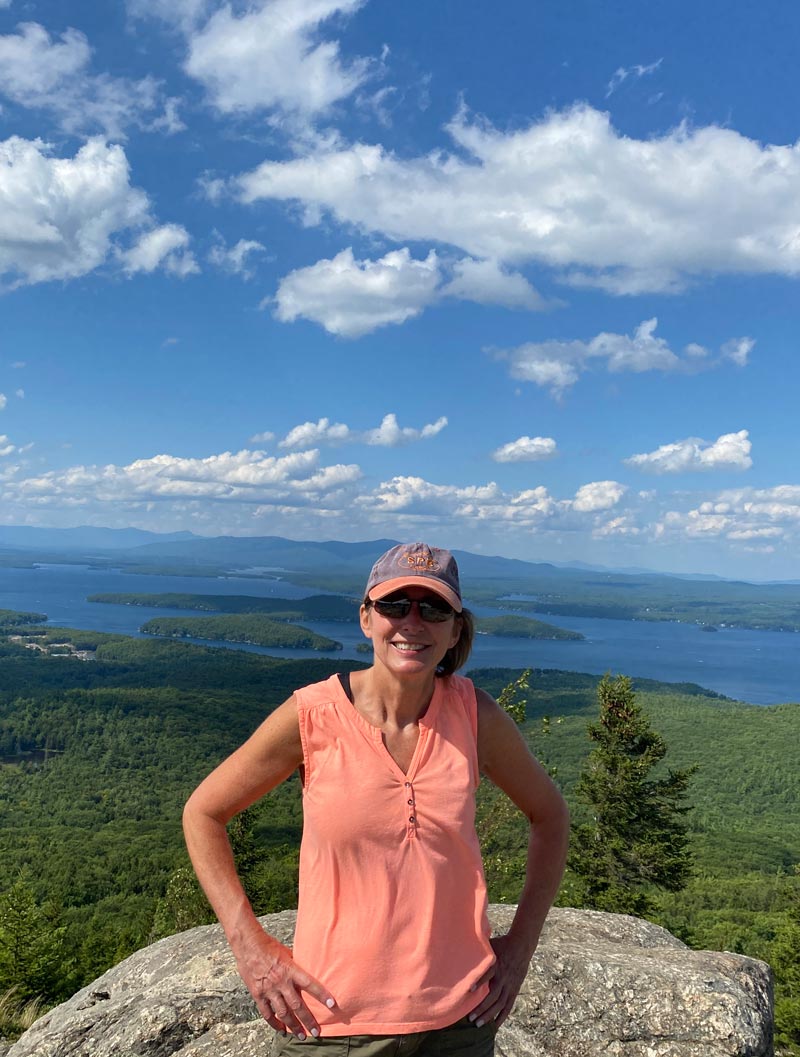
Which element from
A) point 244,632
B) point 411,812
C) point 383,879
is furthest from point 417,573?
point 244,632

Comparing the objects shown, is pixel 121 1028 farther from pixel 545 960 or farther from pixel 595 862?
pixel 595 862

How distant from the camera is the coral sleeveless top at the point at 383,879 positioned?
2270 mm

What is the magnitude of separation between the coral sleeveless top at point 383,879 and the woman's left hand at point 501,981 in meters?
0.08

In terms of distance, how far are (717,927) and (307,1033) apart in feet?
114

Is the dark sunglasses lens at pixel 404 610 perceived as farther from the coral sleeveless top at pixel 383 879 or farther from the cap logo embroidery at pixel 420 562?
A: the coral sleeveless top at pixel 383 879

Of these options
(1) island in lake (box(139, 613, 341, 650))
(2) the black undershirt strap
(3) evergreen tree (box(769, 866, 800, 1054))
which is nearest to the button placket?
(2) the black undershirt strap

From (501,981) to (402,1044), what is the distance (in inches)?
17.6

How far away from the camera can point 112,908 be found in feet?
137

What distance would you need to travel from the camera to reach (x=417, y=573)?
2.54 m

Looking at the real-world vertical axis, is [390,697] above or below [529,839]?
above

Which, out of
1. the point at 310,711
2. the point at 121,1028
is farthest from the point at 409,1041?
the point at 121,1028

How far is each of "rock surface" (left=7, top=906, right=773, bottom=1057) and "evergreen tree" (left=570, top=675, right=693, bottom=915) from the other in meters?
16.1

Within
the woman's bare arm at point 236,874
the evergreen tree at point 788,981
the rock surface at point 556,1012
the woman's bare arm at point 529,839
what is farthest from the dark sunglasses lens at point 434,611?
the evergreen tree at point 788,981

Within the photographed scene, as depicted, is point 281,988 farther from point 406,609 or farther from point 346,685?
point 406,609
